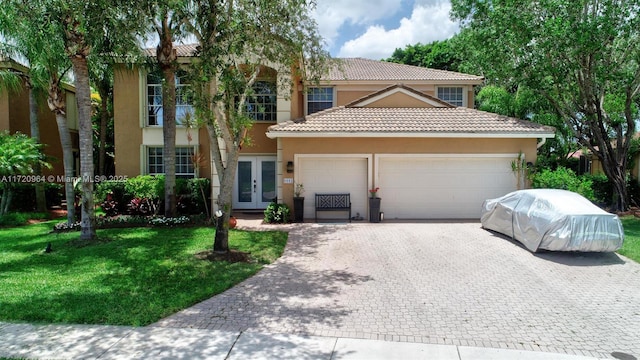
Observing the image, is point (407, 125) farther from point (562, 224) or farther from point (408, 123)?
point (562, 224)

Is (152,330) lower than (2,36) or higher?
lower

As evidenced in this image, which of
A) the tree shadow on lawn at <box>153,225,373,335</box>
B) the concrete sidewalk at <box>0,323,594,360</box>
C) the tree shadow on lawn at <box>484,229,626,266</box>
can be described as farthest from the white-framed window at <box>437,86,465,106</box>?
the concrete sidewalk at <box>0,323,594,360</box>

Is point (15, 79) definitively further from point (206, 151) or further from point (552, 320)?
point (552, 320)

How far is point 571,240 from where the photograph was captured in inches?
334

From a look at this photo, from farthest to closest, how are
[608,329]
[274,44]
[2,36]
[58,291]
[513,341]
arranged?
[2,36] < [274,44] < [58,291] < [608,329] < [513,341]

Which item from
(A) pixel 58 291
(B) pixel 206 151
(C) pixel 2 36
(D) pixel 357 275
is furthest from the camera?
(B) pixel 206 151

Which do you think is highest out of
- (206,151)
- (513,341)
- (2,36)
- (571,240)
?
(2,36)

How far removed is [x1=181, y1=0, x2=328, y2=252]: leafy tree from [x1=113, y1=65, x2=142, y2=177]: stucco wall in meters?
9.18

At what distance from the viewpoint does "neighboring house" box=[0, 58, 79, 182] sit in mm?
17089

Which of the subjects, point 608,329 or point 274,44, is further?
point 274,44

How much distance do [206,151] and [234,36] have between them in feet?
30.8

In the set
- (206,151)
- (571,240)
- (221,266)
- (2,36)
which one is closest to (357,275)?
(221,266)

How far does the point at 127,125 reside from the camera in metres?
17.0

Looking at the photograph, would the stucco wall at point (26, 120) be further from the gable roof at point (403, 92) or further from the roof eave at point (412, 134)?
the gable roof at point (403, 92)
